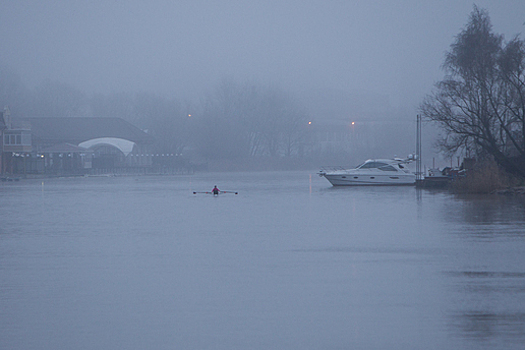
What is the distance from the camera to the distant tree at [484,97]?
36.7m

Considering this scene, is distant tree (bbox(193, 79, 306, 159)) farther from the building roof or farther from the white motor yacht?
the white motor yacht

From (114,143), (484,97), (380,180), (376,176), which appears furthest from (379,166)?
(114,143)

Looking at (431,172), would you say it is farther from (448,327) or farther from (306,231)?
(448,327)

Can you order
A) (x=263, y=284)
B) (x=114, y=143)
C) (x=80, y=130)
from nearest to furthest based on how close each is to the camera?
(x=263, y=284), (x=114, y=143), (x=80, y=130)

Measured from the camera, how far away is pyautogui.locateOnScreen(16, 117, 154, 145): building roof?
103 metres

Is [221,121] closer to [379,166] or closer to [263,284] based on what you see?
[379,166]

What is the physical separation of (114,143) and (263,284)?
9373cm

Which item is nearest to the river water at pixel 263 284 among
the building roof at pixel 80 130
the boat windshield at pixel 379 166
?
the boat windshield at pixel 379 166

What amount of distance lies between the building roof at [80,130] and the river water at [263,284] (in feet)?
274

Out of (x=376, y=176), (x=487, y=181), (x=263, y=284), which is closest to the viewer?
(x=263, y=284)

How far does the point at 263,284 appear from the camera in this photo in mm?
11070

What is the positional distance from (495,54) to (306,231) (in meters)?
28.2

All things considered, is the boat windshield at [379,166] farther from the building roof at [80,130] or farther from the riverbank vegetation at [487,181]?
the building roof at [80,130]

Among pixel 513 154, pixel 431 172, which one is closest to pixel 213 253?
pixel 513 154
